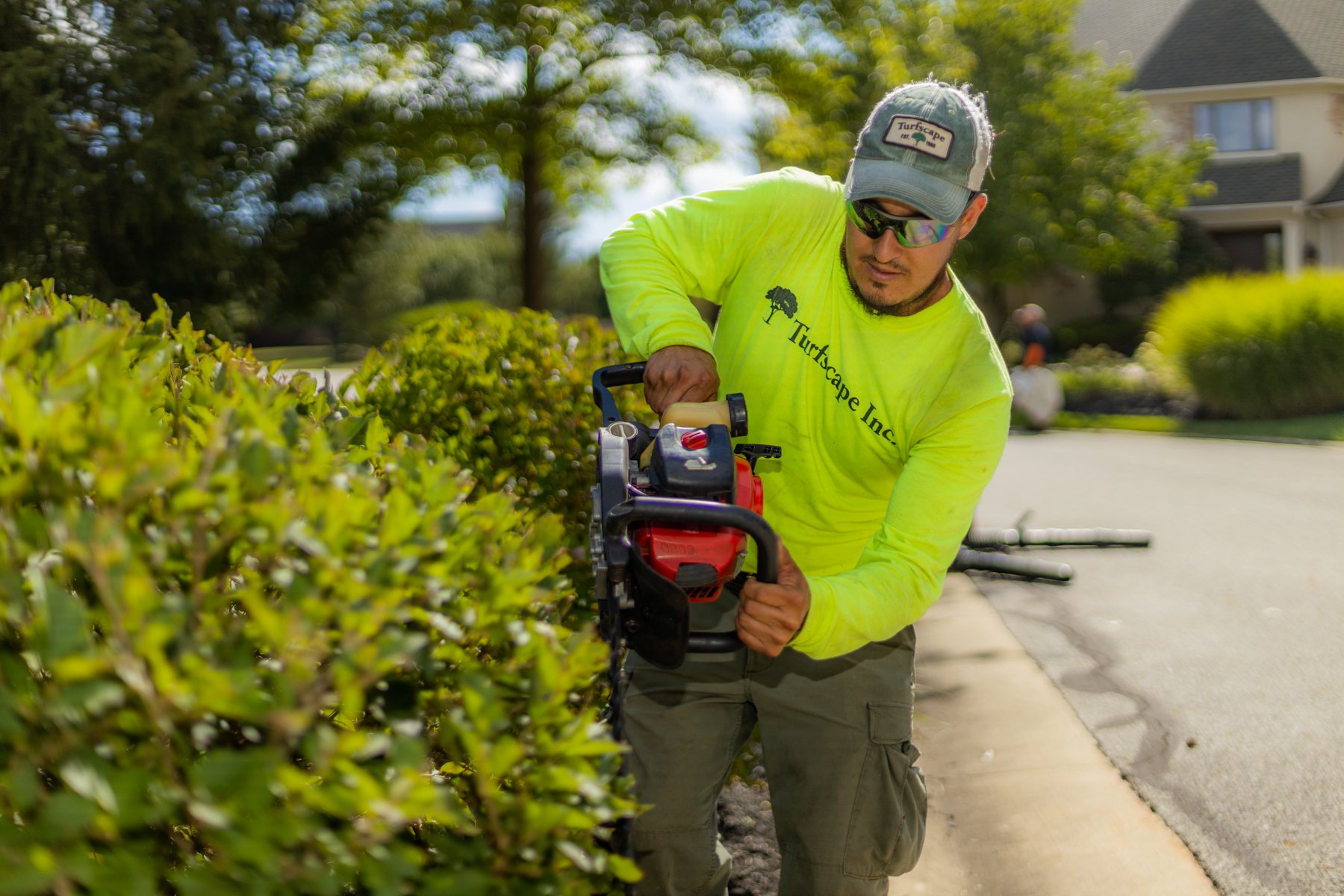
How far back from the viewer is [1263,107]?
31125mm

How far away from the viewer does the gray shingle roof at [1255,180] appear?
30828 millimetres

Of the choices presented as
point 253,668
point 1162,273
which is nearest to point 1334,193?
point 1162,273

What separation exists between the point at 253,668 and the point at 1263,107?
3554 cm

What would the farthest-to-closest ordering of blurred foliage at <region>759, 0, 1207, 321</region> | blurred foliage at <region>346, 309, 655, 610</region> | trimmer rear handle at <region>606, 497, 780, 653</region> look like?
blurred foliage at <region>759, 0, 1207, 321</region> < blurred foliage at <region>346, 309, 655, 610</region> < trimmer rear handle at <region>606, 497, 780, 653</region>

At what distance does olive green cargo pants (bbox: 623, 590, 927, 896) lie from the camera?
108 inches

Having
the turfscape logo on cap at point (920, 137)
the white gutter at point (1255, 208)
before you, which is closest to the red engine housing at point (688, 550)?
the turfscape logo on cap at point (920, 137)

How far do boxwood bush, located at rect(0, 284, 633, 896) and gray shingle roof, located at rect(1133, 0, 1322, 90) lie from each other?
34.2 metres

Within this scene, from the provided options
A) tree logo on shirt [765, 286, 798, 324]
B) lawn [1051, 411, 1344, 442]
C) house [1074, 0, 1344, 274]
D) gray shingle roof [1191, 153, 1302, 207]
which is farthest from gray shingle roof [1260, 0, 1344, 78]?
tree logo on shirt [765, 286, 798, 324]

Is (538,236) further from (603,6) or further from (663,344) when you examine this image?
(663,344)

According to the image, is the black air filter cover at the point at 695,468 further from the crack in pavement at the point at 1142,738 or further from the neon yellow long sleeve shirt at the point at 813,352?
the crack in pavement at the point at 1142,738

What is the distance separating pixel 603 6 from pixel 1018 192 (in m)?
15.7

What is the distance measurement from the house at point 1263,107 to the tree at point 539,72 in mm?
19585

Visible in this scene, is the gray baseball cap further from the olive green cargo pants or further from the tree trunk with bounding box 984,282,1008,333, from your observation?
the tree trunk with bounding box 984,282,1008,333

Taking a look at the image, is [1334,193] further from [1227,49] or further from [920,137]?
[920,137]
